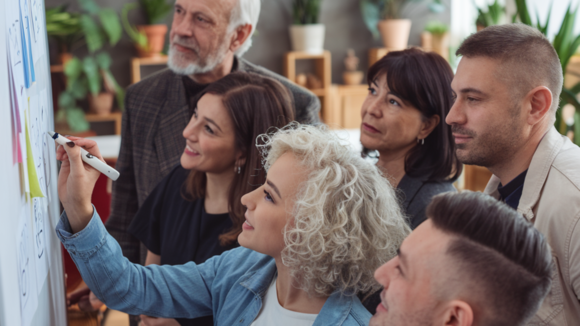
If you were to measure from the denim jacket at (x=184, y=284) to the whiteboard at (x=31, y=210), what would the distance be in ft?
0.29

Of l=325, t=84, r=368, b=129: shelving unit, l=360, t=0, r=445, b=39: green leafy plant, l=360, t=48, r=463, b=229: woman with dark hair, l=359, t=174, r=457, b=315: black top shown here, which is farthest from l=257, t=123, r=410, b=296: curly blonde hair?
l=360, t=0, r=445, b=39: green leafy plant

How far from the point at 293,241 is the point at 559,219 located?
0.61 metres

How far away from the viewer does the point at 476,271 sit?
0.92 metres

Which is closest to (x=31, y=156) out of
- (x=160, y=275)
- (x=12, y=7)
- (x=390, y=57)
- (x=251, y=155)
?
(x=12, y=7)

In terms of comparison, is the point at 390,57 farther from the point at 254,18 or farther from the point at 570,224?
the point at 570,224

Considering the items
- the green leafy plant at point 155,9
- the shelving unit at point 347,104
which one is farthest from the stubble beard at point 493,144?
the shelving unit at point 347,104

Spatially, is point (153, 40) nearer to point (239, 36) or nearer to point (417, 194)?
point (239, 36)

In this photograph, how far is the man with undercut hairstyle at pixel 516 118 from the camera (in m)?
1.32

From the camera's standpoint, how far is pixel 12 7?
2.94 feet

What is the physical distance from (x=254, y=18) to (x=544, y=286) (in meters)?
1.71

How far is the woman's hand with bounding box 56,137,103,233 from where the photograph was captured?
1165mm

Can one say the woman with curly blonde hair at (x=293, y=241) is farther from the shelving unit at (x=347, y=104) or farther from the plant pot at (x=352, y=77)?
the plant pot at (x=352, y=77)

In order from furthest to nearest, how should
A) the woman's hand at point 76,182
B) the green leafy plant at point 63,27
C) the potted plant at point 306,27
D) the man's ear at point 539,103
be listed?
the potted plant at point 306,27
the green leafy plant at point 63,27
the man's ear at point 539,103
the woman's hand at point 76,182

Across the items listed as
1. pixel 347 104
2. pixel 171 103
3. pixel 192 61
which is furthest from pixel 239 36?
pixel 347 104
